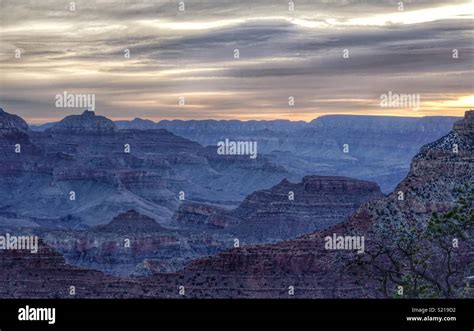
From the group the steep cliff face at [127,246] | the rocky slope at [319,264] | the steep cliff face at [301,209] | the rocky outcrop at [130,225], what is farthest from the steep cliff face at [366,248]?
the rocky outcrop at [130,225]

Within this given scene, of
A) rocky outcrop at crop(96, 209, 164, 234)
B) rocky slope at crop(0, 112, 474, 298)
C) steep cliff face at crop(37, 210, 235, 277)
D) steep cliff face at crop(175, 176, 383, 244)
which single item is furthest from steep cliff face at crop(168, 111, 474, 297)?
rocky outcrop at crop(96, 209, 164, 234)

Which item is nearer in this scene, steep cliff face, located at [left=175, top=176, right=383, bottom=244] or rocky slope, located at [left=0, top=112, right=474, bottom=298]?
rocky slope, located at [left=0, top=112, right=474, bottom=298]

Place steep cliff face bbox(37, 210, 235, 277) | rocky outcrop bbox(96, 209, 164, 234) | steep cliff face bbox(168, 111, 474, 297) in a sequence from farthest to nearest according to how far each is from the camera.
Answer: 1. rocky outcrop bbox(96, 209, 164, 234)
2. steep cliff face bbox(37, 210, 235, 277)
3. steep cliff face bbox(168, 111, 474, 297)

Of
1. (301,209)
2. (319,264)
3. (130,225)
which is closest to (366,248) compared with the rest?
(319,264)

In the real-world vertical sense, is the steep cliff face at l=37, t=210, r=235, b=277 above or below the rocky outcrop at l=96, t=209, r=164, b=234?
below

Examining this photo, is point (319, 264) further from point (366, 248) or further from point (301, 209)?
point (301, 209)

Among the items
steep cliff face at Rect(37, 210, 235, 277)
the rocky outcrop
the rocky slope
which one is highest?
the rocky outcrop

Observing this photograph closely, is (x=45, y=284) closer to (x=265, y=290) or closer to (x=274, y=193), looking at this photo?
(x=265, y=290)

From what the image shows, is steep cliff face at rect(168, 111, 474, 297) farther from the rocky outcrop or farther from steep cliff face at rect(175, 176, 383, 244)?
the rocky outcrop

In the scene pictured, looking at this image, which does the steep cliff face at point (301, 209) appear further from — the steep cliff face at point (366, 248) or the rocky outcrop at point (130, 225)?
the steep cliff face at point (366, 248)

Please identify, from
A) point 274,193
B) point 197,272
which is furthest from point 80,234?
point 197,272
